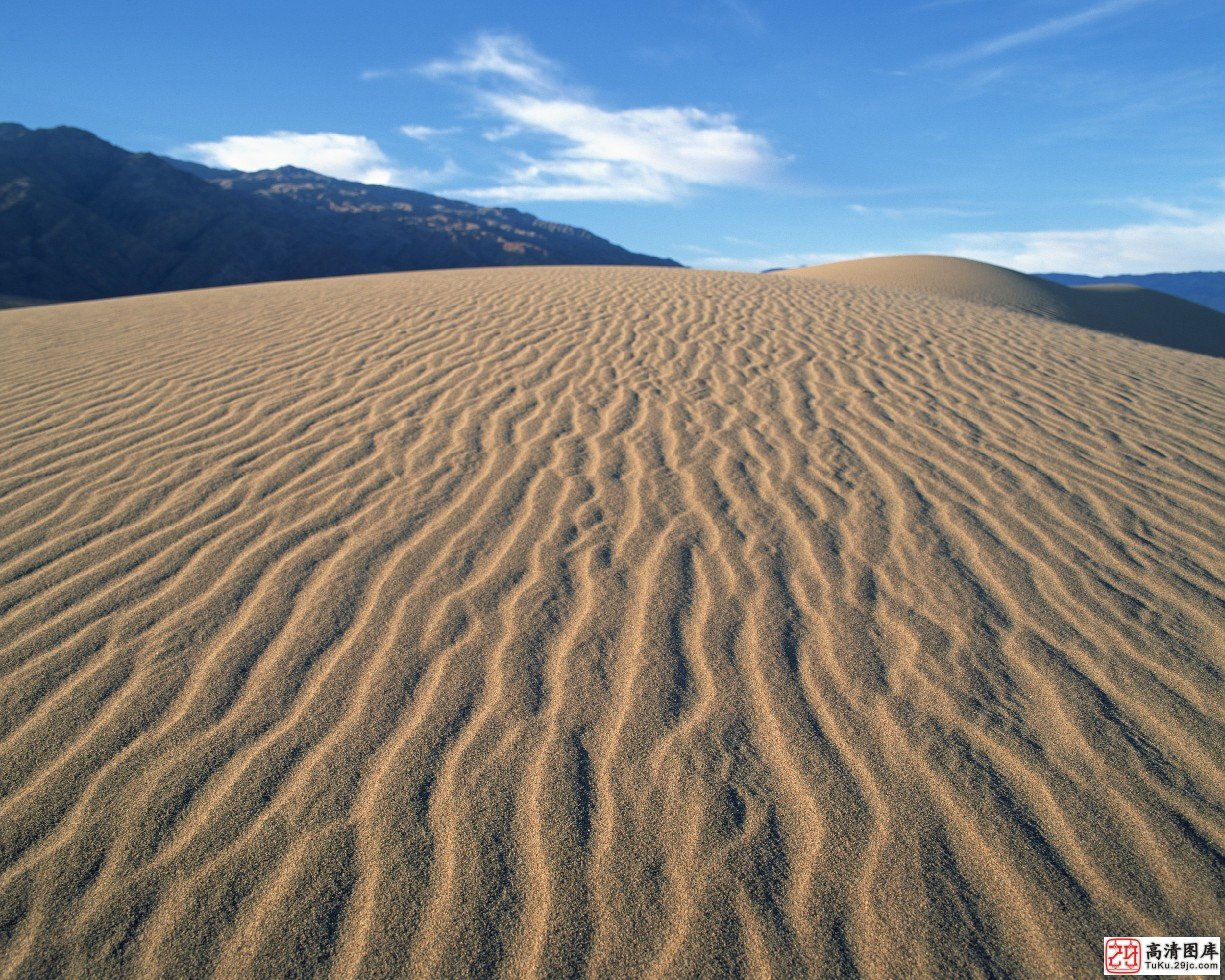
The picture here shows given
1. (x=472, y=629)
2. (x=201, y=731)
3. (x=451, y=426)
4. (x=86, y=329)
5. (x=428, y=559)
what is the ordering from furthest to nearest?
1. (x=86, y=329)
2. (x=451, y=426)
3. (x=428, y=559)
4. (x=472, y=629)
5. (x=201, y=731)

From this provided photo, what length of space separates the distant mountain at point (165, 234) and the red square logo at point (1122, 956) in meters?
29.9

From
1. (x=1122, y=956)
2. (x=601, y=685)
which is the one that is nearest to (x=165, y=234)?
(x=601, y=685)

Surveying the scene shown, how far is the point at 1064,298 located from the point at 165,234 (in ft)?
143

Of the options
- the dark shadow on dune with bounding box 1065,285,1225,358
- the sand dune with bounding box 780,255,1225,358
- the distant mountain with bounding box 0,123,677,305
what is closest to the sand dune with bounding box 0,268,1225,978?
the sand dune with bounding box 780,255,1225,358

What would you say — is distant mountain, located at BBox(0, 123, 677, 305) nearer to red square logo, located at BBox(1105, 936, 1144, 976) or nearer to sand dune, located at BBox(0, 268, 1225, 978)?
sand dune, located at BBox(0, 268, 1225, 978)

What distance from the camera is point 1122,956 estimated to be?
1.73m

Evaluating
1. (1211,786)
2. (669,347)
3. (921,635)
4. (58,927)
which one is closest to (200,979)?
(58,927)

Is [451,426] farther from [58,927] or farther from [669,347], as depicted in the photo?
[58,927]

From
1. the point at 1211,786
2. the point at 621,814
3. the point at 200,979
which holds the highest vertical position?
the point at 1211,786

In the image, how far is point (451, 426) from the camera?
4.71 meters

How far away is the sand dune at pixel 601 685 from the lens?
1.79 meters

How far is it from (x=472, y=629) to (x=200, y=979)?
1.38 m

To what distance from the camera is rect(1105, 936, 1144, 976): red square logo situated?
1.70 m

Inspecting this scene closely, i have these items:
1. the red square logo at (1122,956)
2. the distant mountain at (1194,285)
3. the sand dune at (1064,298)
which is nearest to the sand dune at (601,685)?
the red square logo at (1122,956)
